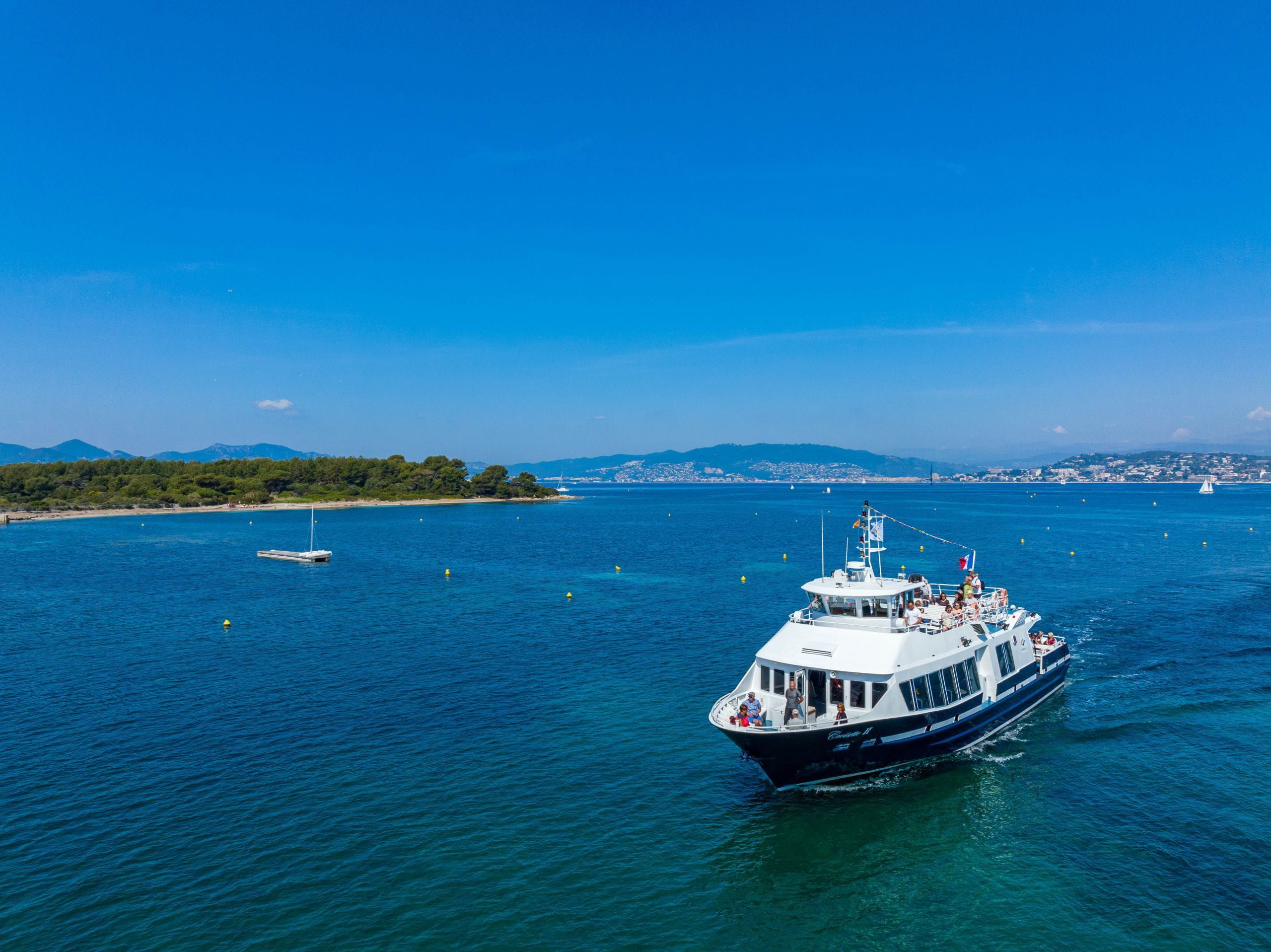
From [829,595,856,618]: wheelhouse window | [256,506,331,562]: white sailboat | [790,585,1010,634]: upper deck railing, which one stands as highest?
[829,595,856,618]: wheelhouse window

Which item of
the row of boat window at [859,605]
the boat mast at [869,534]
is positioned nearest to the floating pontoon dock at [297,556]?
the boat mast at [869,534]

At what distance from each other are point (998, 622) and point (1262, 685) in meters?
18.2

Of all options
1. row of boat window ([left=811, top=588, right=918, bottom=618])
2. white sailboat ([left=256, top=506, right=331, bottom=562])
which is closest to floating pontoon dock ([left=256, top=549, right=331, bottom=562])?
white sailboat ([left=256, top=506, right=331, bottom=562])

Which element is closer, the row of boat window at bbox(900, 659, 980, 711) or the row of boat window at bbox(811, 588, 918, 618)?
the row of boat window at bbox(900, 659, 980, 711)

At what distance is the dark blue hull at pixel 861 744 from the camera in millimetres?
29969

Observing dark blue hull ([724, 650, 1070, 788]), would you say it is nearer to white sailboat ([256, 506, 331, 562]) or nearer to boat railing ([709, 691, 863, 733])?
boat railing ([709, 691, 863, 733])

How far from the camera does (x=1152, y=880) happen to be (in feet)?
80.7

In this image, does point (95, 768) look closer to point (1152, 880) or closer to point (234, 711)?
point (234, 711)

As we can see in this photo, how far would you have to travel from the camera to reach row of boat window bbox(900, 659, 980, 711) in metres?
33.0

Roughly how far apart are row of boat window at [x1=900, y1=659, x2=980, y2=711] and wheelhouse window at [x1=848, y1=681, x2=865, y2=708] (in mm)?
1754

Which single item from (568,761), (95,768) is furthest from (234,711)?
(568,761)

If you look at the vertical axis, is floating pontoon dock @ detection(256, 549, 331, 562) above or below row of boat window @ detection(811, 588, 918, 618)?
below

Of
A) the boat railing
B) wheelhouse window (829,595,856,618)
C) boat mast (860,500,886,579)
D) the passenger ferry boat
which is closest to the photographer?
the boat railing

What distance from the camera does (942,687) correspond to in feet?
114
